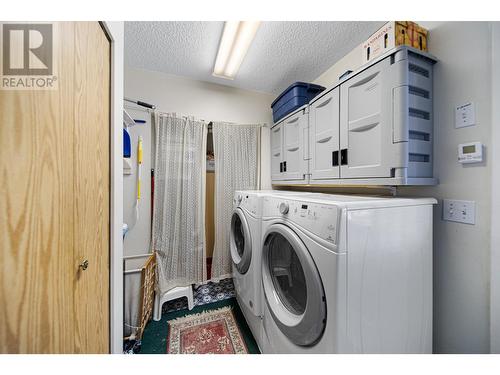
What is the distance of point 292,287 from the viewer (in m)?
1.11

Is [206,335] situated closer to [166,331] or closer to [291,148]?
[166,331]

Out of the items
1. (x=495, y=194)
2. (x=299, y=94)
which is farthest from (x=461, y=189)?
(x=299, y=94)

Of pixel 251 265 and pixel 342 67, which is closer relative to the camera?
pixel 251 265

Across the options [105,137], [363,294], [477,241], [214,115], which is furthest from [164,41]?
[477,241]

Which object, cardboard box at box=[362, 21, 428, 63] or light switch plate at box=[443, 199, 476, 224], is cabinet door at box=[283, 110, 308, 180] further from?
light switch plate at box=[443, 199, 476, 224]

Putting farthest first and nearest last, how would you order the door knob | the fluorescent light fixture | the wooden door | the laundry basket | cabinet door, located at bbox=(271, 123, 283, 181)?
1. cabinet door, located at bbox=(271, 123, 283, 181)
2. the laundry basket
3. the fluorescent light fixture
4. the door knob
5. the wooden door

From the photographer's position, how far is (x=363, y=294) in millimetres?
782

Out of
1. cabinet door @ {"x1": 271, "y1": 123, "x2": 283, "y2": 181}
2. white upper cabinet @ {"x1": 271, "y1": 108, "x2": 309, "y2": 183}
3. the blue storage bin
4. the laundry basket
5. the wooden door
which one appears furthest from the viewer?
cabinet door @ {"x1": 271, "y1": 123, "x2": 283, "y2": 181}

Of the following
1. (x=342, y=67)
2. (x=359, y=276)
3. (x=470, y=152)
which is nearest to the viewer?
(x=359, y=276)

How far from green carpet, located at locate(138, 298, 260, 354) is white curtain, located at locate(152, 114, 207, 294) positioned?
0.26 meters

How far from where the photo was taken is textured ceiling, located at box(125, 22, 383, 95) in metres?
1.39

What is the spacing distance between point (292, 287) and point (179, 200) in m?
1.40

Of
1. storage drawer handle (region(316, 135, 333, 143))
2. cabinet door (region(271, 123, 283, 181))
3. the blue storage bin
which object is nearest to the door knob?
storage drawer handle (region(316, 135, 333, 143))

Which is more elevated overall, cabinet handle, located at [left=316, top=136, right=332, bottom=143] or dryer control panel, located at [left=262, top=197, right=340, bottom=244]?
cabinet handle, located at [left=316, top=136, right=332, bottom=143]
